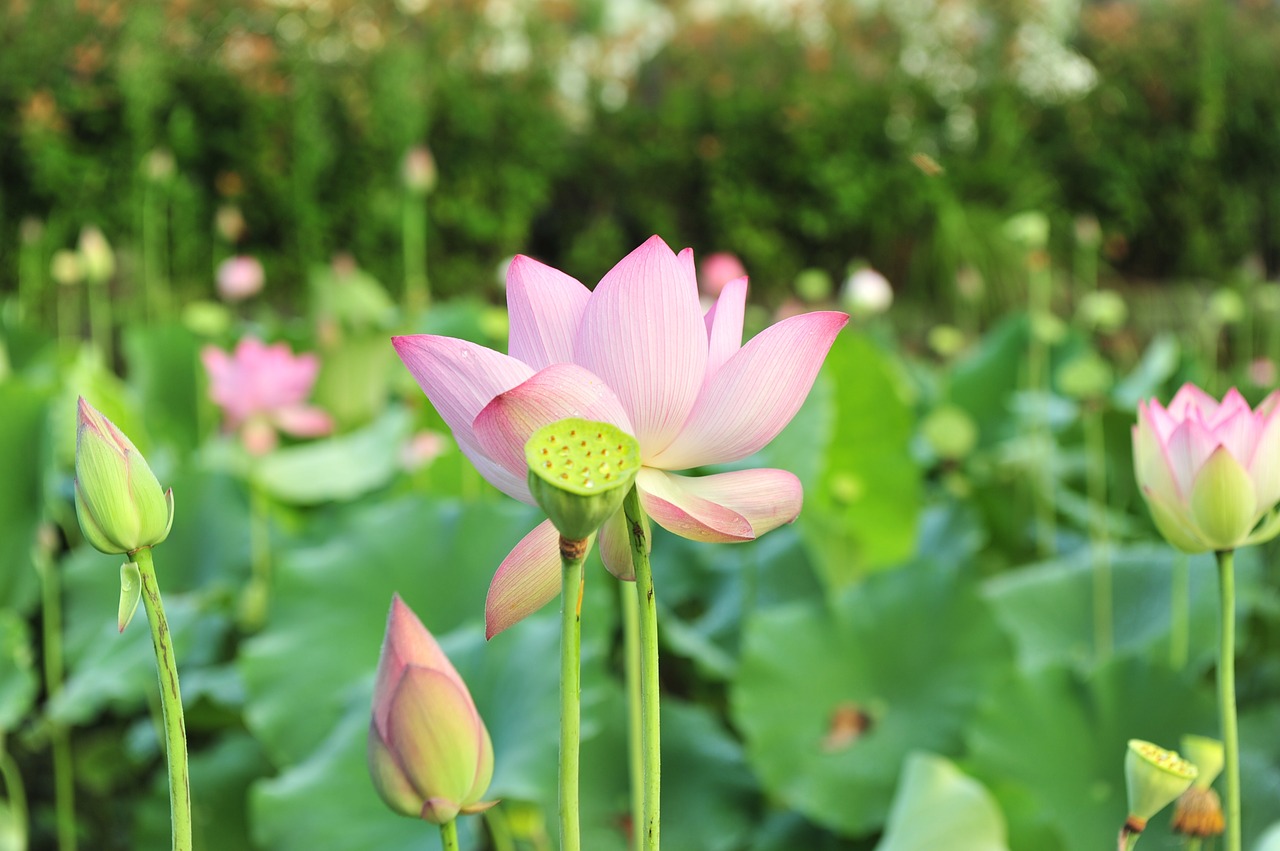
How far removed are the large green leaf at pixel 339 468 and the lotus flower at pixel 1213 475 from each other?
801 mm

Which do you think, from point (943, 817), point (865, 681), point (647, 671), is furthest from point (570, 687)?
point (865, 681)

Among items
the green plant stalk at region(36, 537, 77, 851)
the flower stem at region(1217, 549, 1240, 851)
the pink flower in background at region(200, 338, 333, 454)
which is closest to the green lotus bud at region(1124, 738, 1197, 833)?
the flower stem at region(1217, 549, 1240, 851)

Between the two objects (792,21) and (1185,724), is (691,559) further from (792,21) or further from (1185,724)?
(792,21)

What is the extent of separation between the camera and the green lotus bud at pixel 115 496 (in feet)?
0.79

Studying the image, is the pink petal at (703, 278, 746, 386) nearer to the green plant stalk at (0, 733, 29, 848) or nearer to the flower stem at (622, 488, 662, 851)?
the flower stem at (622, 488, 662, 851)

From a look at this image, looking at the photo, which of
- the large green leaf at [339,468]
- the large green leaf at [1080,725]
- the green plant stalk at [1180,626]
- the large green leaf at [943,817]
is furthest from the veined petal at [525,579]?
the large green leaf at [339,468]

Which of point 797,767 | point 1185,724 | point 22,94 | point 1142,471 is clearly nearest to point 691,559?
point 797,767

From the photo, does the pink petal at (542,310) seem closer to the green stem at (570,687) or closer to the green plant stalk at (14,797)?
the green stem at (570,687)

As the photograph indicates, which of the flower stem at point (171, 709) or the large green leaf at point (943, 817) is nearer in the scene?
the flower stem at point (171, 709)

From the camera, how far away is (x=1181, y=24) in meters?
5.12

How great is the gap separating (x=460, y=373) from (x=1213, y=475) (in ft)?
0.68

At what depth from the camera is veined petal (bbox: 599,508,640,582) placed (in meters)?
→ 0.26

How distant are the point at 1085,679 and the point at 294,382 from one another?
735mm

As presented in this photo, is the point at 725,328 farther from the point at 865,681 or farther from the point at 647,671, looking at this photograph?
the point at 865,681
